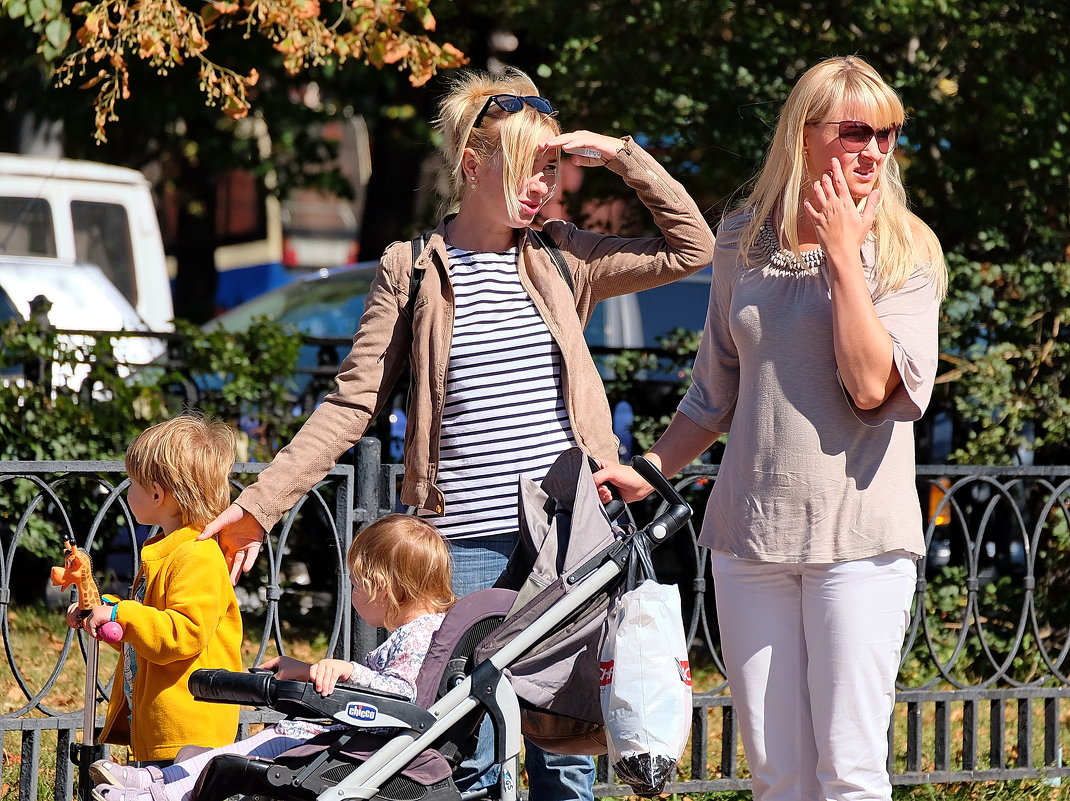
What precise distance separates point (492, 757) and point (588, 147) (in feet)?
5.04

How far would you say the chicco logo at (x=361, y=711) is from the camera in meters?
2.83

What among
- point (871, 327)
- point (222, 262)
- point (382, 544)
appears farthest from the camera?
point (222, 262)

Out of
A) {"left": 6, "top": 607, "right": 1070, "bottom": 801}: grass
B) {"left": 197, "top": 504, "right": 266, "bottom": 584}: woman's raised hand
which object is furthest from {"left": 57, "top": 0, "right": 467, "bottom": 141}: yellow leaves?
{"left": 197, "top": 504, "right": 266, "bottom": 584}: woman's raised hand

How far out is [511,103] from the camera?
3396 millimetres

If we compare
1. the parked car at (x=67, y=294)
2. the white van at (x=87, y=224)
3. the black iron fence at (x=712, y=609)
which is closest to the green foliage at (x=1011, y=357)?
the black iron fence at (x=712, y=609)

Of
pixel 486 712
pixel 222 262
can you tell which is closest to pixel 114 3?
pixel 486 712

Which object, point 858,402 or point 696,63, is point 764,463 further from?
point 696,63

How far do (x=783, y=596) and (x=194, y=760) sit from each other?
4.63ft

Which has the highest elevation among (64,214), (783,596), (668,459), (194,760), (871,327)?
(64,214)

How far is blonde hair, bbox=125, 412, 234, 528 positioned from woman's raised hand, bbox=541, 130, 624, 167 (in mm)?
1138

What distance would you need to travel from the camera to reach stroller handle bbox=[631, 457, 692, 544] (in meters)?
3.04

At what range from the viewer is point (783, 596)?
9.63ft

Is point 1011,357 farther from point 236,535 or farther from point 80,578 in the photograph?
point 80,578

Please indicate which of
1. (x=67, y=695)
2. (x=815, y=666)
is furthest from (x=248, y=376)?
(x=815, y=666)
